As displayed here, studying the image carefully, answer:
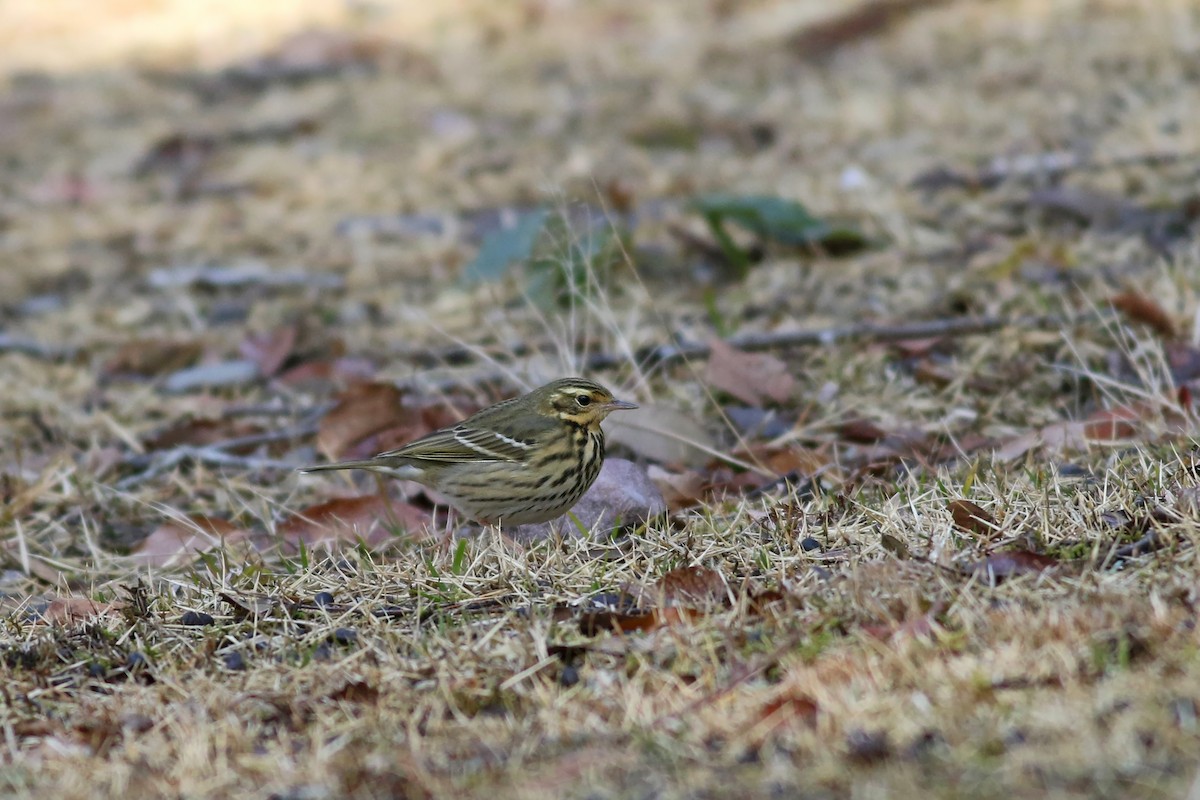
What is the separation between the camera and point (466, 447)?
555 centimetres

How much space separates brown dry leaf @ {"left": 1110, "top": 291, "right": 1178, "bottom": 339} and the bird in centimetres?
235

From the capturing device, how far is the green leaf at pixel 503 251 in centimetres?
721

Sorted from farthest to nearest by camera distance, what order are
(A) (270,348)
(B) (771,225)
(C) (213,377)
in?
(B) (771,225), (A) (270,348), (C) (213,377)

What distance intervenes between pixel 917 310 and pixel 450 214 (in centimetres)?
357

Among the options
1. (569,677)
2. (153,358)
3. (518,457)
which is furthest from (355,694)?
(153,358)

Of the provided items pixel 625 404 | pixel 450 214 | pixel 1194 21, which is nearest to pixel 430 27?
pixel 450 214

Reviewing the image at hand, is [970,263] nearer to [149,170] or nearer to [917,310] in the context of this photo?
[917,310]

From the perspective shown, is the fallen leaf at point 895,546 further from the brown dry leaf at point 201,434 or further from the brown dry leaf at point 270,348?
the brown dry leaf at point 270,348

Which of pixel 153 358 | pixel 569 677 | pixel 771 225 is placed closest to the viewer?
pixel 569 677

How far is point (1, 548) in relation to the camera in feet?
17.8

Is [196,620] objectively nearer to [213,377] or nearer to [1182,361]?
[213,377]

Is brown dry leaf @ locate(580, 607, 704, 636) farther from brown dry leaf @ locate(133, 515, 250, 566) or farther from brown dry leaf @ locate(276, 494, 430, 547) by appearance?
brown dry leaf @ locate(133, 515, 250, 566)

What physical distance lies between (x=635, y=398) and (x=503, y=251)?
4.74 ft

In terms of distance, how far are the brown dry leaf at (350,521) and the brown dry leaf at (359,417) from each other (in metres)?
0.60
